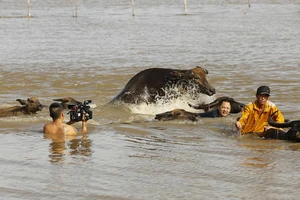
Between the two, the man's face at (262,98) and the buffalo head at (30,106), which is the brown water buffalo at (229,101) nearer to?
the man's face at (262,98)

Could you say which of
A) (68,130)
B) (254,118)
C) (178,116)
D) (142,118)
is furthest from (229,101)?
(68,130)

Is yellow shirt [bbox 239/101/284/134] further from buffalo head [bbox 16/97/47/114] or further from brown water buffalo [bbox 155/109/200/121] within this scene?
buffalo head [bbox 16/97/47/114]

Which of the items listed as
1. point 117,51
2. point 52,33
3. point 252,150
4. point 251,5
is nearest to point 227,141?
point 252,150

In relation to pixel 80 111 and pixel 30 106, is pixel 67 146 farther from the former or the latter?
pixel 30 106

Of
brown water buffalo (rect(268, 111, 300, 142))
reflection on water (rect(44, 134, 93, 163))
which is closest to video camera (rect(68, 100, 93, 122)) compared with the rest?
reflection on water (rect(44, 134, 93, 163))

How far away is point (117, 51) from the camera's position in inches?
869

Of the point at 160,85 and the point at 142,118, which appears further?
the point at 160,85

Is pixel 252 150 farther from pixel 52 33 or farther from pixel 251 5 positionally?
pixel 251 5

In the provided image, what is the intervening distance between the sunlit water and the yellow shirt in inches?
9.3

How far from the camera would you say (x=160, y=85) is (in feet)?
38.2

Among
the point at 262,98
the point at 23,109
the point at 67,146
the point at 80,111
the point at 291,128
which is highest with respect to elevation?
the point at 262,98

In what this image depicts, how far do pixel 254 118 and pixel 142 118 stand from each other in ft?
7.13

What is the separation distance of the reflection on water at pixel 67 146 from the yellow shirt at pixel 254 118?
76.7 inches

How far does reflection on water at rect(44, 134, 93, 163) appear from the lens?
26.8ft
